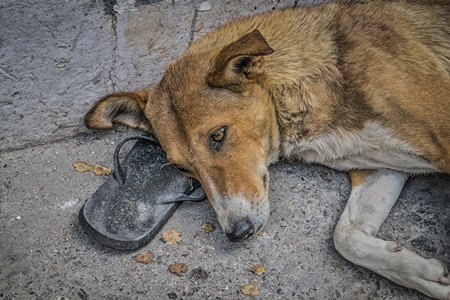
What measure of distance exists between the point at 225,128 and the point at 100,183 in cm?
→ 113

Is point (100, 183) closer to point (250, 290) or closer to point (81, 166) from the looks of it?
point (81, 166)

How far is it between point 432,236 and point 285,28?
5.28ft

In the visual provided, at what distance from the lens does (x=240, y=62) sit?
11.4 feet

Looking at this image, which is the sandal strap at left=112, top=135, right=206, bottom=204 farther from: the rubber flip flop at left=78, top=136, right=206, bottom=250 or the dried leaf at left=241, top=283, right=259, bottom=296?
the dried leaf at left=241, top=283, right=259, bottom=296

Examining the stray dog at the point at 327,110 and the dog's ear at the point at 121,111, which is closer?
the stray dog at the point at 327,110

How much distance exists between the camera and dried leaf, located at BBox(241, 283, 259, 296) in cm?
335

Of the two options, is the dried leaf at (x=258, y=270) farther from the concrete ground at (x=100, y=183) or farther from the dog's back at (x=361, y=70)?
the dog's back at (x=361, y=70)

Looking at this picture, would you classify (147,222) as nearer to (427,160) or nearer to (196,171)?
(196,171)

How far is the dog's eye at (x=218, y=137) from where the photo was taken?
3490 millimetres

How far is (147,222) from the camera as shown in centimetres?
375

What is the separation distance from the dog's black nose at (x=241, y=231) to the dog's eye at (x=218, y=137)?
0.47 m

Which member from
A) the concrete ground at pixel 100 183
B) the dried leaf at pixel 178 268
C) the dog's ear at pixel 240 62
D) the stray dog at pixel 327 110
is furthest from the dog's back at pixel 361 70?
the dried leaf at pixel 178 268

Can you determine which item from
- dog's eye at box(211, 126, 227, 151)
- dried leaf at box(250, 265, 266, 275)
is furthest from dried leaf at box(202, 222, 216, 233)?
dog's eye at box(211, 126, 227, 151)

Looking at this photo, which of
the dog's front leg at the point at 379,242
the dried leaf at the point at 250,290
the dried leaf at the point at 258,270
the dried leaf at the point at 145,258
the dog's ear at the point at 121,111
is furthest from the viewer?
the dog's ear at the point at 121,111
